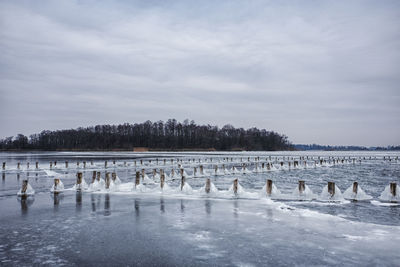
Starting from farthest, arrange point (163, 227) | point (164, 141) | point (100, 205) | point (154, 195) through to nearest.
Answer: point (164, 141) < point (154, 195) < point (100, 205) < point (163, 227)

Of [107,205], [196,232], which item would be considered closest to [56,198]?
[107,205]

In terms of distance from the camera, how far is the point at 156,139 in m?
168

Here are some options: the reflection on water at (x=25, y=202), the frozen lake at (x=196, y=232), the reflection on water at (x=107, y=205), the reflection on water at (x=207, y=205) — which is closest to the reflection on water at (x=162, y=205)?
the frozen lake at (x=196, y=232)

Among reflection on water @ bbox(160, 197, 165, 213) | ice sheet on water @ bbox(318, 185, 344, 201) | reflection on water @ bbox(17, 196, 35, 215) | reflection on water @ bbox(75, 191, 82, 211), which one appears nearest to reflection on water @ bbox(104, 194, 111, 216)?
reflection on water @ bbox(75, 191, 82, 211)

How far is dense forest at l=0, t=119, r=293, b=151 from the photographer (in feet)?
A: 551

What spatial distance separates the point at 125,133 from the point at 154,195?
547ft

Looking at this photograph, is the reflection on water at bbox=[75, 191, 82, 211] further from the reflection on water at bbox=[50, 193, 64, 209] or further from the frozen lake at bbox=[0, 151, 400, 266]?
the reflection on water at bbox=[50, 193, 64, 209]

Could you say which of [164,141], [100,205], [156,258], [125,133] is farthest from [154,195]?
[125,133]

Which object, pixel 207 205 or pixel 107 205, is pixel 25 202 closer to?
pixel 107 205

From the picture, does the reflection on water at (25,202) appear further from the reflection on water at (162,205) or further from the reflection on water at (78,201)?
the reflection on water at (162,205)

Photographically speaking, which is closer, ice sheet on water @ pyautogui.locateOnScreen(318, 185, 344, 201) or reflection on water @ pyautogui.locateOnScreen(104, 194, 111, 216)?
reflection on water @ pyautogui.locateOnScreen(104, 194, 111, 216)

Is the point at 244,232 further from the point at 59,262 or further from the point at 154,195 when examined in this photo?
the point at 154,195

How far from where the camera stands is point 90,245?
23.7 ft

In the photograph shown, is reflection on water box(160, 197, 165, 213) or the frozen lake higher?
the frozen lake
